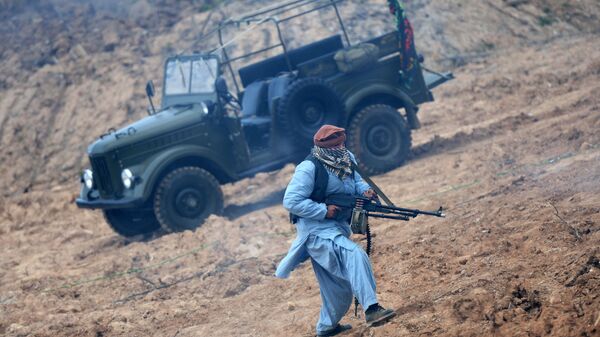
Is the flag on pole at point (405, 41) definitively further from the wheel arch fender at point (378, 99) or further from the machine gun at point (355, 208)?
the machine gun at point (355, 208)

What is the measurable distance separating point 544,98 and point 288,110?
5.95 metres

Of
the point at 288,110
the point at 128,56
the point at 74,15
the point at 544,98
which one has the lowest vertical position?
the point at 544,98

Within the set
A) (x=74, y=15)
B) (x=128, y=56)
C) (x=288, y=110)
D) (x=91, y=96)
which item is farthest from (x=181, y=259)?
(x=74, y=15)

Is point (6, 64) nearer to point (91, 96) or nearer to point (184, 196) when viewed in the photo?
point (91, 96)

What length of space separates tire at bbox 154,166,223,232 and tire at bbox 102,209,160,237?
80 centimetres

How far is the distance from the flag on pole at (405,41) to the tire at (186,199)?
335 centimetres

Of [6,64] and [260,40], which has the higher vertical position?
[6,64]

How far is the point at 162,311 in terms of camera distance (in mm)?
8062

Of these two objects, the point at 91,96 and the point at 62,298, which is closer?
the point at 62,298

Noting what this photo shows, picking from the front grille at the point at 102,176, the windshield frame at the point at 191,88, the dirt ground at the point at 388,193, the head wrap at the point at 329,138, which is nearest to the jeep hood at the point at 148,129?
the front grille at the point at 102,176

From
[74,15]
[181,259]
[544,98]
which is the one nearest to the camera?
[181,259]

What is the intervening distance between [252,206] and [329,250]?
636 centimetres

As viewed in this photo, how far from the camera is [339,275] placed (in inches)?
228

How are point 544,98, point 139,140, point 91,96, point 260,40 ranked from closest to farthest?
point 139,140, point 544,98, point 91,96, point 260,40
